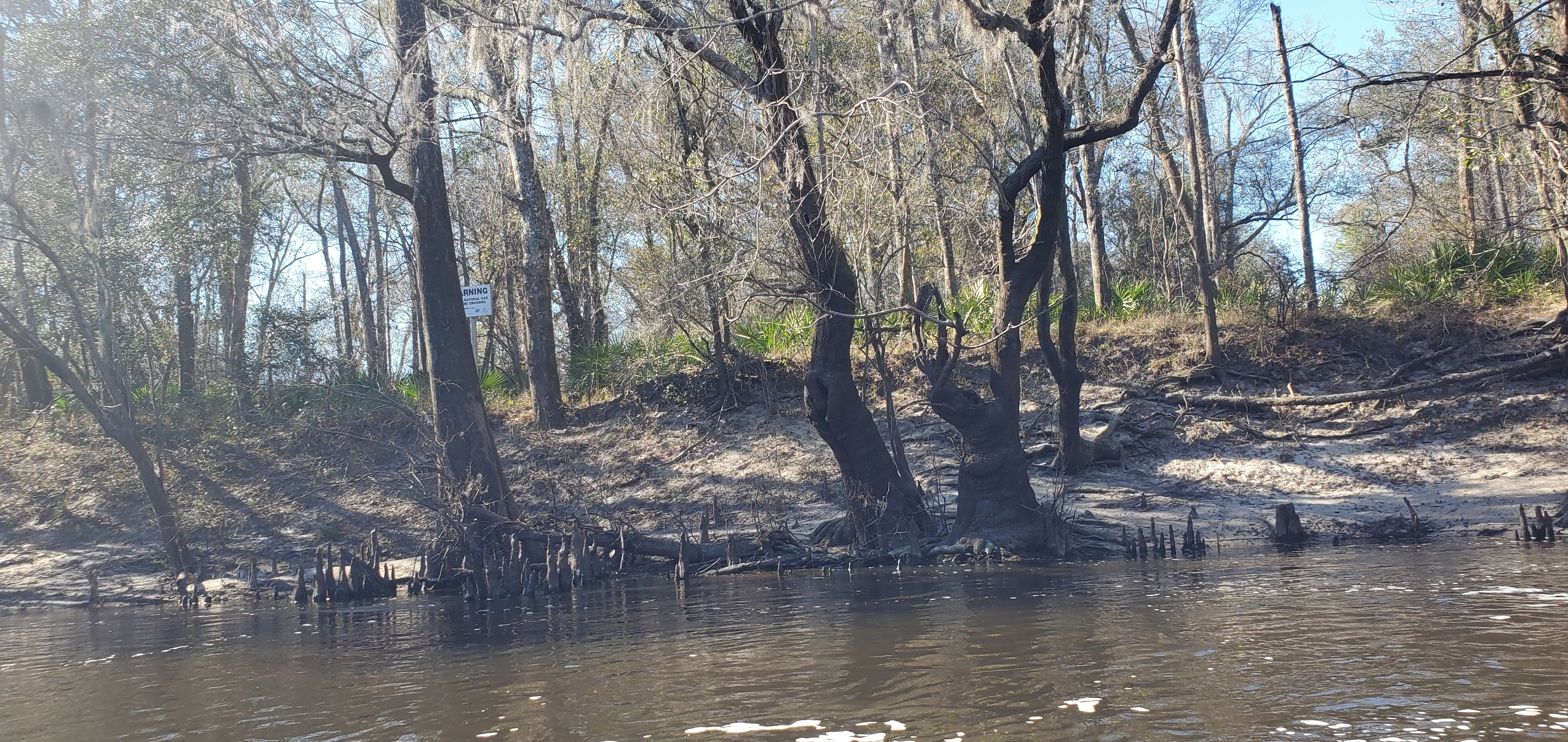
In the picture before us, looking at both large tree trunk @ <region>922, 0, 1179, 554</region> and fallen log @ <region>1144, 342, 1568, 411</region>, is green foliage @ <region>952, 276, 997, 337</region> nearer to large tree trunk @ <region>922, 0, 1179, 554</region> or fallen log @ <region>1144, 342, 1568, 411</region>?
fallen log @ <region>1144, 342, 1568, 411</region>

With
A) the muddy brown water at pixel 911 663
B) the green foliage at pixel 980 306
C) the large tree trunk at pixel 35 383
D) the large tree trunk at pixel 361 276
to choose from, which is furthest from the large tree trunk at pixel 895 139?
the large tree trunk at pixel 35 383

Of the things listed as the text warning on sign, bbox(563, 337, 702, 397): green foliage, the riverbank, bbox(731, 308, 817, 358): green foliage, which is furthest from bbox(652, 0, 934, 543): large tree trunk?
bbox(563, 337, 702, 397): green foliage

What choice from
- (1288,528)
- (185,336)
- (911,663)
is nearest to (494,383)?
(185,336)

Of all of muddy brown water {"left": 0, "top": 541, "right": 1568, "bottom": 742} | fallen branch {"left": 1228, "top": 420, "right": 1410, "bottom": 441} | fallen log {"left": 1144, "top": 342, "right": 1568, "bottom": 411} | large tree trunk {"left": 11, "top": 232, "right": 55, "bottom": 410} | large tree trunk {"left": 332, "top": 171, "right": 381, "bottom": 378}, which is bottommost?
muddy brown water {"left": 0, "top": 541, "right": 1568, "bottom": 742}

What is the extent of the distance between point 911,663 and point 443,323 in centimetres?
937

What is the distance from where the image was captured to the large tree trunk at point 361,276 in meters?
26.9

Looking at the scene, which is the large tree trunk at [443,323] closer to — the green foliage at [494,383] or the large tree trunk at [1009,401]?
the large tree trunk at [1009,401]

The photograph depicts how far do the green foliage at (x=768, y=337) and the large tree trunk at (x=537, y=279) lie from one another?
3602 mm

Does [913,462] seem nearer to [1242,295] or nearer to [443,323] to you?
[1242,295]

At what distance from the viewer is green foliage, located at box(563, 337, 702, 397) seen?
20547mm

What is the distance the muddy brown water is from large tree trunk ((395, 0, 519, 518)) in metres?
2.72

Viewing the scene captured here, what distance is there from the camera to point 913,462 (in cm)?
1681

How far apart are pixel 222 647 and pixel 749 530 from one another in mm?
7199

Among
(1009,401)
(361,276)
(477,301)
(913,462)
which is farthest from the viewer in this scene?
(361,276)
